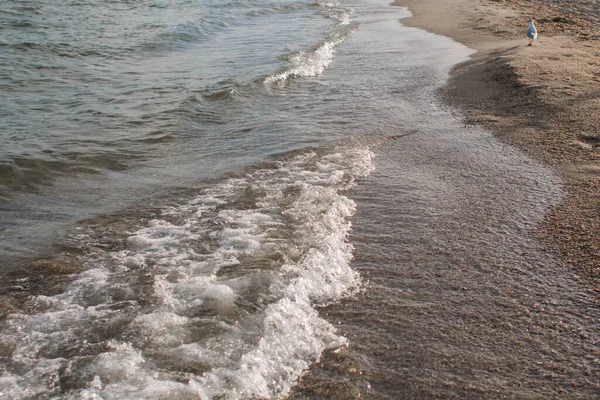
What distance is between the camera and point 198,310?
127 inches

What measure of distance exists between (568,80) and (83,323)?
7.35 m

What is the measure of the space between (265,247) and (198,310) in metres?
0.86

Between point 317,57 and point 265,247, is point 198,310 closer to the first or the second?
point 265,247

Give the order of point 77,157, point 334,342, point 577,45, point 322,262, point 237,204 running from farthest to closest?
1. point 577,45
2. point 77,157
3. point 237,204
4. point 322,262
5. point 334,342

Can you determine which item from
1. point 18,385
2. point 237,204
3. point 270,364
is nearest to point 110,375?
point 18,385

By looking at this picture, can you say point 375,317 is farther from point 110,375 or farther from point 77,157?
point 77,157

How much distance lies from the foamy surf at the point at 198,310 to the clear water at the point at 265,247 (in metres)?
0.01

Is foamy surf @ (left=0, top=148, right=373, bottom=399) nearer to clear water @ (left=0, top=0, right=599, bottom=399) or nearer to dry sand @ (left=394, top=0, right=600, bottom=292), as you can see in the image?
clear water @ (left=0, top=0, right=599, bottom=399)

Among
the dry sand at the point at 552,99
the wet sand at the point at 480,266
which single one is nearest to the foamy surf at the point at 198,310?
the wet sand at the point at 480,266

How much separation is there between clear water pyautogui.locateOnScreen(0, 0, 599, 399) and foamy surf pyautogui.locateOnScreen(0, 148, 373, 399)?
0.01m

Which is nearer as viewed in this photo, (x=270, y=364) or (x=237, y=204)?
(x=270, y=364)

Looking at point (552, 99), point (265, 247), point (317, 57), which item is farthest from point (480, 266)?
point (317, 57)

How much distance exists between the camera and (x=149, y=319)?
312 centimetres

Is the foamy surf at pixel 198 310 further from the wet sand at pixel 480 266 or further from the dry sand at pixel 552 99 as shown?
the dry sand at pixel 552 99
